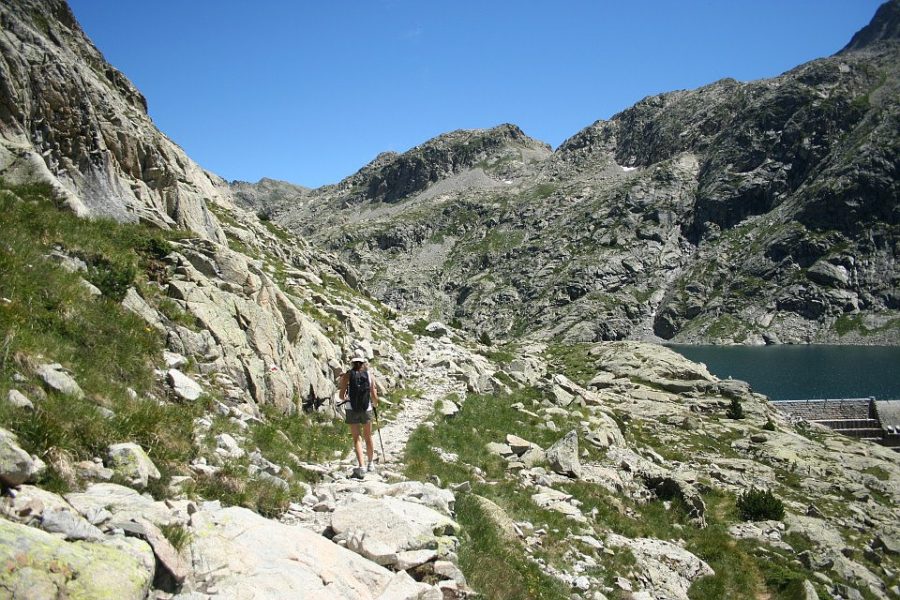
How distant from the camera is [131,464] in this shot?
7.04m

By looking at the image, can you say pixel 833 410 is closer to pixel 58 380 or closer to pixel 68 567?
pixel 58 380

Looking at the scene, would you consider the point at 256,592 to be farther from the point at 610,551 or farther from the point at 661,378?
the point at 661,378

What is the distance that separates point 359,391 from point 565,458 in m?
10.2

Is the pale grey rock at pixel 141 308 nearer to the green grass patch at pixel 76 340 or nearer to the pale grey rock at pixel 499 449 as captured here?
the green grass patch at pixel 76 340

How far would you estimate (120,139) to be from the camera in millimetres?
23328

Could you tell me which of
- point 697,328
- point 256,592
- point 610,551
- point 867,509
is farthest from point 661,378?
point 697,328

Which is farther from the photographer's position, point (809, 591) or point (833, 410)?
point (833, 410)

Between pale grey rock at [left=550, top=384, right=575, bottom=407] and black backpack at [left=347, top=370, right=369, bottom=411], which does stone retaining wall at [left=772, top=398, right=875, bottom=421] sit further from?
black backpack at [left=347, top=370, right=369, bottom=411]

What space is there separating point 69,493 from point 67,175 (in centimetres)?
1729

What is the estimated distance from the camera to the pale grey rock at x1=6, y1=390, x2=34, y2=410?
258 inches

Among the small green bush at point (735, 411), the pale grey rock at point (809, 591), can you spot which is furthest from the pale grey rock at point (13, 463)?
the small green bush at point (735, 411)

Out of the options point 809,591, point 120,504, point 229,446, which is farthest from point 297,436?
point 809,591

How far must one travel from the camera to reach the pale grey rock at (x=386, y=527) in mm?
7863

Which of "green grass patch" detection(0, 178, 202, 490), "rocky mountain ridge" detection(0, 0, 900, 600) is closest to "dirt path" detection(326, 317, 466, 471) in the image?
"rocky mountain ridge" detection(0, 0, 900, 600)
